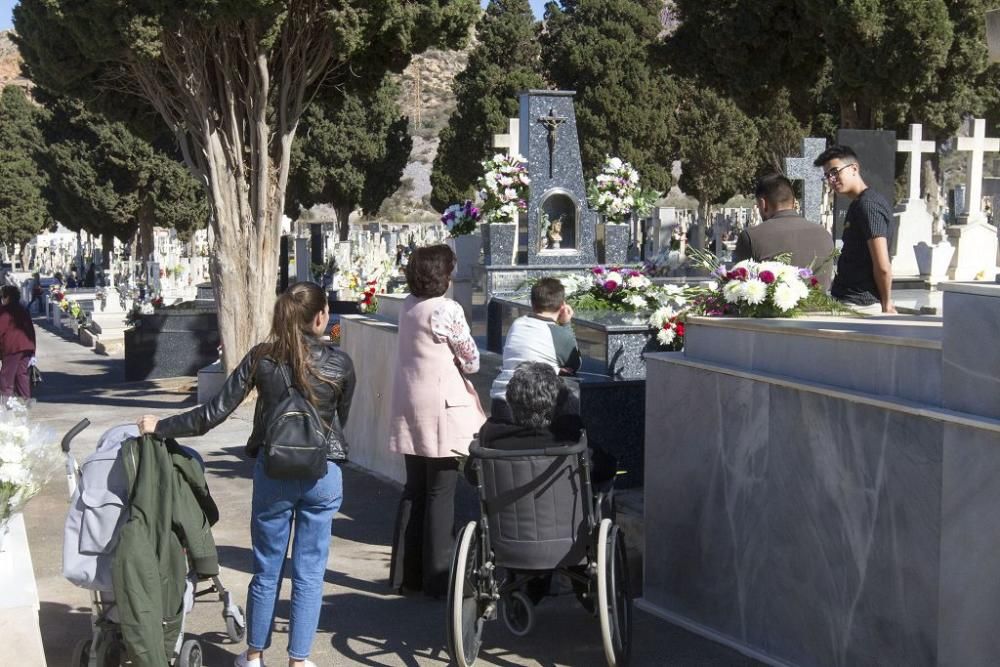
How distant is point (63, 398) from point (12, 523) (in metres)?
12.3

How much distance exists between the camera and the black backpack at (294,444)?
4.50m

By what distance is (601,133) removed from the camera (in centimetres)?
4653

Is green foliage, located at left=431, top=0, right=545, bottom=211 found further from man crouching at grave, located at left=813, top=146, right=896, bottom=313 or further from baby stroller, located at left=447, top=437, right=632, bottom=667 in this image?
baby stroller, located at left=447, top=437, right=632, bottom=667

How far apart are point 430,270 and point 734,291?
4.77 feet

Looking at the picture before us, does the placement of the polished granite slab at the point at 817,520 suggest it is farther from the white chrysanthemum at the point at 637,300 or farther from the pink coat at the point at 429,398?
the white chrysanthemum at the point at 637,300

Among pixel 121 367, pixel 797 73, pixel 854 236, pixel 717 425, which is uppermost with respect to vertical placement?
pixel 797 73

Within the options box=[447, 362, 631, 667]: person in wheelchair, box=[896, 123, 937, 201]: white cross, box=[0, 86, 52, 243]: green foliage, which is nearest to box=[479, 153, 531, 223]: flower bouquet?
box=[447, 362, 631, 667]: person in wheelchair

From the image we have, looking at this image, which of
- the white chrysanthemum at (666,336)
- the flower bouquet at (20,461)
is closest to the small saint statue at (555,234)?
the white chrysanthemum at (666,336)

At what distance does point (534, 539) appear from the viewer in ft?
15.5

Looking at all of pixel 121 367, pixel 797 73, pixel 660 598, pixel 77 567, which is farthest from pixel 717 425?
pixel 797 73

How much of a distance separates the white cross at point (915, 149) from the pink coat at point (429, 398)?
15.9m

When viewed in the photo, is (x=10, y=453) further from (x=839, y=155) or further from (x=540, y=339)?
(x=839, y=155)

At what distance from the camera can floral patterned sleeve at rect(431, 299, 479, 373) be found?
5758 millimetres

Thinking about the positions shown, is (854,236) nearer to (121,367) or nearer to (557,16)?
(121,367)
